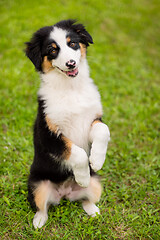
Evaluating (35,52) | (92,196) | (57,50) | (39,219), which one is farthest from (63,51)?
(39,219)

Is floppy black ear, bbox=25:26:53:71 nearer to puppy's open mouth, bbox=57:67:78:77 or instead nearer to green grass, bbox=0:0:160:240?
puppy's open mouth, bbox=57:67:78:77

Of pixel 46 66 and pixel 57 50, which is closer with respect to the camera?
pixel 57 50

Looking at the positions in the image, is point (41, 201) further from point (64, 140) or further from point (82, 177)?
point (64, 140)

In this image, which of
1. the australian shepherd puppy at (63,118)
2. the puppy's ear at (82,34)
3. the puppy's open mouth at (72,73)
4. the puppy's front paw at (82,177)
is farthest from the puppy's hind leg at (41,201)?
the puppy's ear at (82,34)

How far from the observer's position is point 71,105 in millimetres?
2777

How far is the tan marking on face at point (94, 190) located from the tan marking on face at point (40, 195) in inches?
19.9

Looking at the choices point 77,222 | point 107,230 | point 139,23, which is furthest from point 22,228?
point 139,23

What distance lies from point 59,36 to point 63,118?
80 centimetres

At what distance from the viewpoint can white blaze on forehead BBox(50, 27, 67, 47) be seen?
2.71 metres

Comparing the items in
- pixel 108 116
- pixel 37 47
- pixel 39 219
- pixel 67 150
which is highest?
pixel 37 47

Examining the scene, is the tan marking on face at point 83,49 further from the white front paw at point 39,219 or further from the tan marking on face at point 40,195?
the white front paw at point 39,219

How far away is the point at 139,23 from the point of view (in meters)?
8.32

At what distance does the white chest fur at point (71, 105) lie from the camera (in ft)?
9.02

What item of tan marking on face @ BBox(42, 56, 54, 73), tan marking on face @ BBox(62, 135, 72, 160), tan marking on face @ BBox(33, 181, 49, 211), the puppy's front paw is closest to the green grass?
tan marking on face @ BBox(33, 181, 49, 211)
